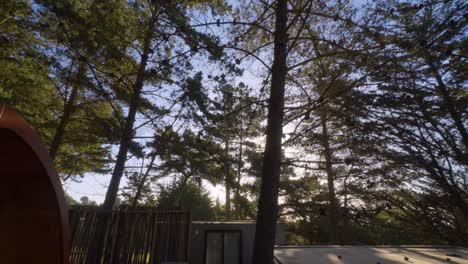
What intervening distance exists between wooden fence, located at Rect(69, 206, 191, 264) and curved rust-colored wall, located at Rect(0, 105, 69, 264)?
2.86m

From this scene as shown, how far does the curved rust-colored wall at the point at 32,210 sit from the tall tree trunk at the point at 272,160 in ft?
6.52

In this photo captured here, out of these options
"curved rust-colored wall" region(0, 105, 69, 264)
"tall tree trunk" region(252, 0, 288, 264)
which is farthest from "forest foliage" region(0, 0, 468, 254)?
"curved rust-colored wall" region(0, 105, 69, 264)

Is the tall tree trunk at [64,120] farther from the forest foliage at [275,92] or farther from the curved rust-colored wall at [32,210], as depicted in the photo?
the curved rust-colored wall at [32,210]

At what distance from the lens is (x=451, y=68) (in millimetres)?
5195

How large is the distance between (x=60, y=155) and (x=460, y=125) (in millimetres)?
13323

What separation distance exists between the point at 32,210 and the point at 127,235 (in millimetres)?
3362

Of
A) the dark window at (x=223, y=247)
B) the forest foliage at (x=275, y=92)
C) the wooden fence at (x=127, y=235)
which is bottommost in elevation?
the dark window at (x=223, y=247)

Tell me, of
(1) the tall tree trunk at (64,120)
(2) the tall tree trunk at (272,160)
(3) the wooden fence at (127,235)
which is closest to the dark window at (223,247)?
(3) the wooden fence at (127,235)

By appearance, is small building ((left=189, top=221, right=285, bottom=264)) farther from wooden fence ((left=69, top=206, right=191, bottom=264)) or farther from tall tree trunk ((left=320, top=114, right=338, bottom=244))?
tall tree trunk ((left=320, top=114, right=338, bottom=244))

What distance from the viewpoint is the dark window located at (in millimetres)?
7188

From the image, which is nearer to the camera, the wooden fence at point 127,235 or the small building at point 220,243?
the wooden fence at point 127,235

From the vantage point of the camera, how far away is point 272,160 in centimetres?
304

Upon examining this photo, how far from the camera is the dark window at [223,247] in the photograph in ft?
23.6

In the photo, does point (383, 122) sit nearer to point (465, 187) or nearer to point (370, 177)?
point (370, 177)
